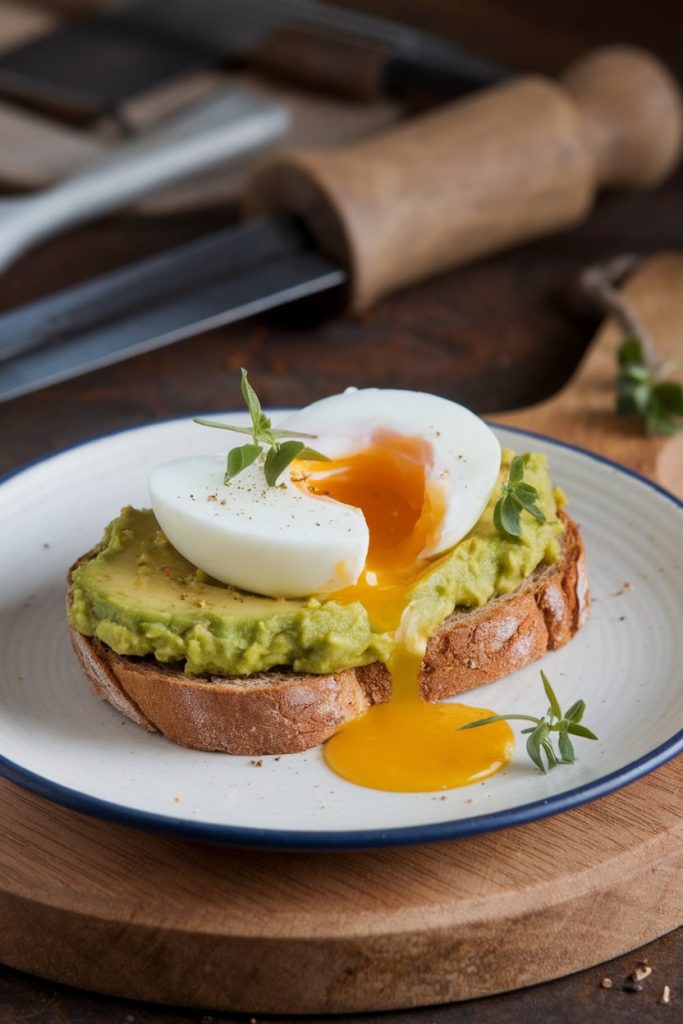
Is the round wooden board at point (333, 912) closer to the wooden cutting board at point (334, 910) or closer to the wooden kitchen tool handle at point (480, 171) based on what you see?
the wooden cutting board at point (334, 910)

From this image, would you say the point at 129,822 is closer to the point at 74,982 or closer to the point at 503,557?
the point at 74,982

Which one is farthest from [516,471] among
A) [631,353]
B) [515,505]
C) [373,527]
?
[631,353]

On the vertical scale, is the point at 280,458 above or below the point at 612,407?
above

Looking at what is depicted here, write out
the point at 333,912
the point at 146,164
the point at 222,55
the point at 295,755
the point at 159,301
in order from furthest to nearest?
1. the point at 222,55
2. the point at 146,164
3. the point at 159,301
4. the point at 295,755
5. the point at 333,912

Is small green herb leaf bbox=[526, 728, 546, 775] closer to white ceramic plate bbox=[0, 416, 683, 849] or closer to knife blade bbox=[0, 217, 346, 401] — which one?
white ceramic plate bbox=[0, 416, 683, 849]

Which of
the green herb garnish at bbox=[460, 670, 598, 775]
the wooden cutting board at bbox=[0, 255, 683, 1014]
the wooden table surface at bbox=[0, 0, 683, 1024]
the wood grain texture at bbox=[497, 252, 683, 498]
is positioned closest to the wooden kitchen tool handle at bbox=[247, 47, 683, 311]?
the wooden table surface at bbox=[0, 0, 683, 1024]

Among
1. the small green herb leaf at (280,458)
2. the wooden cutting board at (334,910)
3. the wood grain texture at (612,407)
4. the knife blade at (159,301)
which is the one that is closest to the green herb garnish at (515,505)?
the small green herb leaf at (280,458)

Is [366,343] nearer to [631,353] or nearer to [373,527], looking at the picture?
[631,353]
